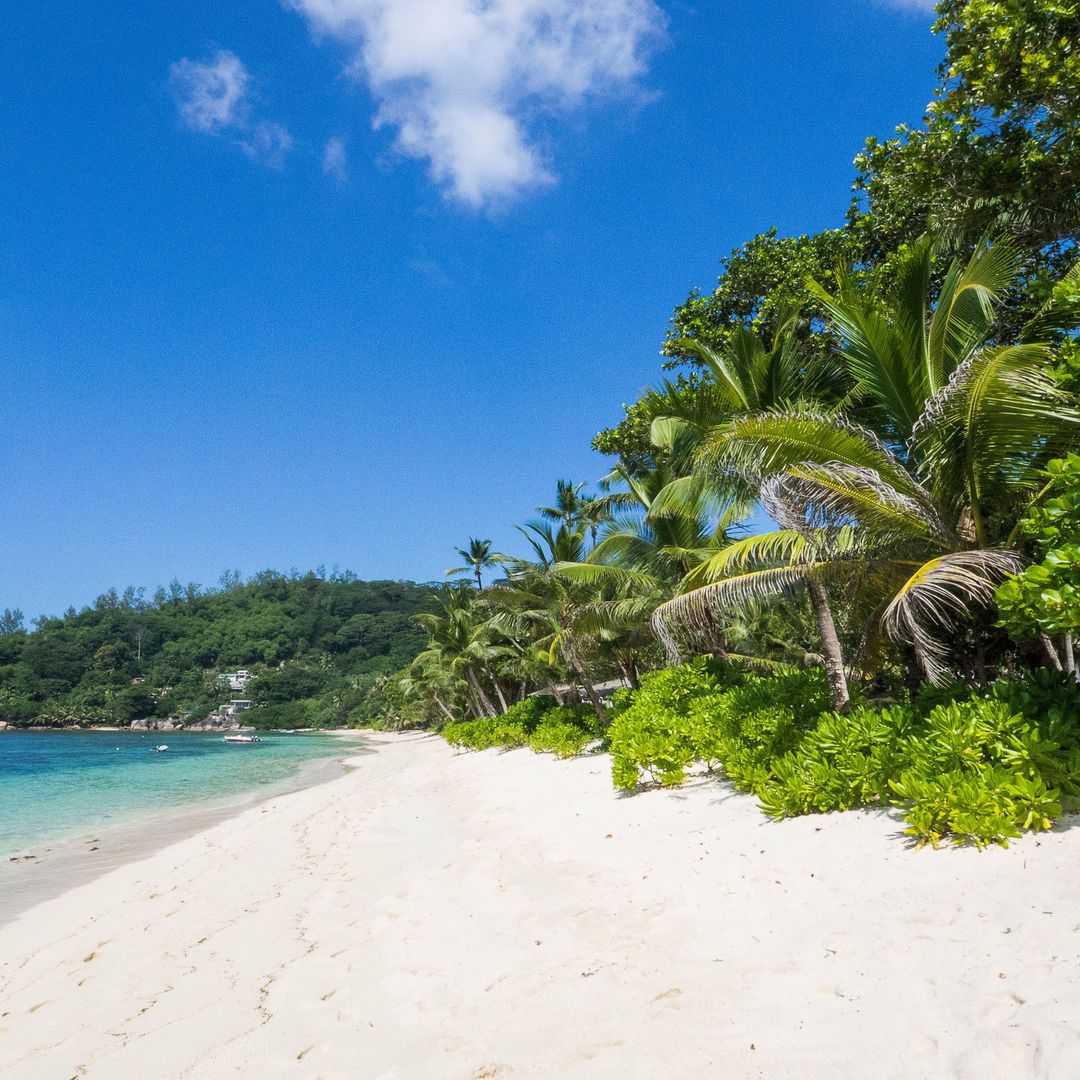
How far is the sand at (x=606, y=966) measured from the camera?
3.03 m

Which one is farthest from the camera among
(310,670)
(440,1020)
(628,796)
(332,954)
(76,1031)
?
(310,670)

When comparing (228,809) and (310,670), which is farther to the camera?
(310,670)

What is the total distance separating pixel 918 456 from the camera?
7719mm

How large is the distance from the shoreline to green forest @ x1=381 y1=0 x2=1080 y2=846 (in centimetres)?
830

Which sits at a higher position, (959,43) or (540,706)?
(959,43)

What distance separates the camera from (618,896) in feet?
18.0

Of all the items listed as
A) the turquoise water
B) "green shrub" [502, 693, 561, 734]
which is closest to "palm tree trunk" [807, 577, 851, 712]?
"green shrub" [502, 693, 561, 734]

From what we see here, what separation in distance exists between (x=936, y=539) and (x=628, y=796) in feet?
16.8

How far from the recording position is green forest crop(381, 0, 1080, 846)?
4.73 meters

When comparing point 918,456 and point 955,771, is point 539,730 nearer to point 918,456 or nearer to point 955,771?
point 918,456

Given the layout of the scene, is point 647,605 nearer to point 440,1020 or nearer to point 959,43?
point 959,43

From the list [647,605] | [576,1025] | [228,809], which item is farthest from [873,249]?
[228,809]

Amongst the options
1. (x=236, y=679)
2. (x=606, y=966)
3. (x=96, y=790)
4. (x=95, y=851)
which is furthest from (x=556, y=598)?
(x=236, y=679)

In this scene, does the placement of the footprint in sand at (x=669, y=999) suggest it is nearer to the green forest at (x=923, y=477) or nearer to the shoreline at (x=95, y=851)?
the green forest at (x=923, y=477)
